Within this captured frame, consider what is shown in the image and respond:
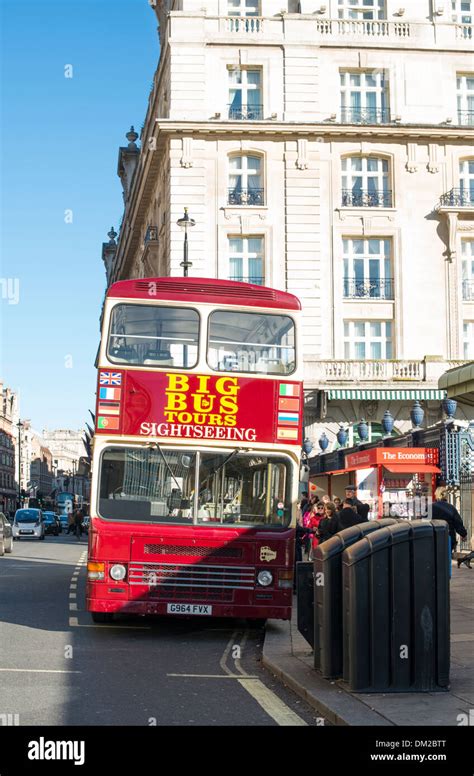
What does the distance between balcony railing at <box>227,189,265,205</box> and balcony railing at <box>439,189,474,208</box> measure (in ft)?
23.6

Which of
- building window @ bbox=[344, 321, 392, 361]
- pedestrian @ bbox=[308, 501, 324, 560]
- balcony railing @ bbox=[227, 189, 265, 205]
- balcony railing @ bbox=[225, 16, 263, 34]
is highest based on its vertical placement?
balcony railing @ bbox=[225, 16, 263, 34]

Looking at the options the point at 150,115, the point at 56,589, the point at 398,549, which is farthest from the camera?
the point at 150,115

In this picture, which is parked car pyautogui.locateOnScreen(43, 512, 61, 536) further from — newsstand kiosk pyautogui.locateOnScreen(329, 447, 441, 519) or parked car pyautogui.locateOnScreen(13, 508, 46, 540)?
newsstand kiosk pyautogui.locateOnScreen(329, 447, 441, 519)

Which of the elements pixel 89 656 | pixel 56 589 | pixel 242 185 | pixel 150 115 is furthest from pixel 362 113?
pixel 89 656

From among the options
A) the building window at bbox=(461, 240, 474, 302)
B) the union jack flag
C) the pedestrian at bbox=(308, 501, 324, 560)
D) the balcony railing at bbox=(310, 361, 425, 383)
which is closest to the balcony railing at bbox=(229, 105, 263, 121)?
the building window at bbox=(461, 240, 474, 302)

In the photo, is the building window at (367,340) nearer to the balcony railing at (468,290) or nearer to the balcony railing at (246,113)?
the balcony railing at (468,290)

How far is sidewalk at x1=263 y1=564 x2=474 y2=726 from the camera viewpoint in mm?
7875

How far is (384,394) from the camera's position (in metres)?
40.5

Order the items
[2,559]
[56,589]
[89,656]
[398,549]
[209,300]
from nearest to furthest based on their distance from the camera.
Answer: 1. [398,549]
2. [89,656]
3. [209,300]
4. [56,589]
5. [2,559]

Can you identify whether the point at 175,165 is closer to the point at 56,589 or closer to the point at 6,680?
the point at 56,589

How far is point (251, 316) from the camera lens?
14211 mm

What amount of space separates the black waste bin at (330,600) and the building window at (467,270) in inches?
1343

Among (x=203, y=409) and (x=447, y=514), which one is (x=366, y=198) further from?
(x=203, y=409)

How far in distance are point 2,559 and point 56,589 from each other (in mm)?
12090
